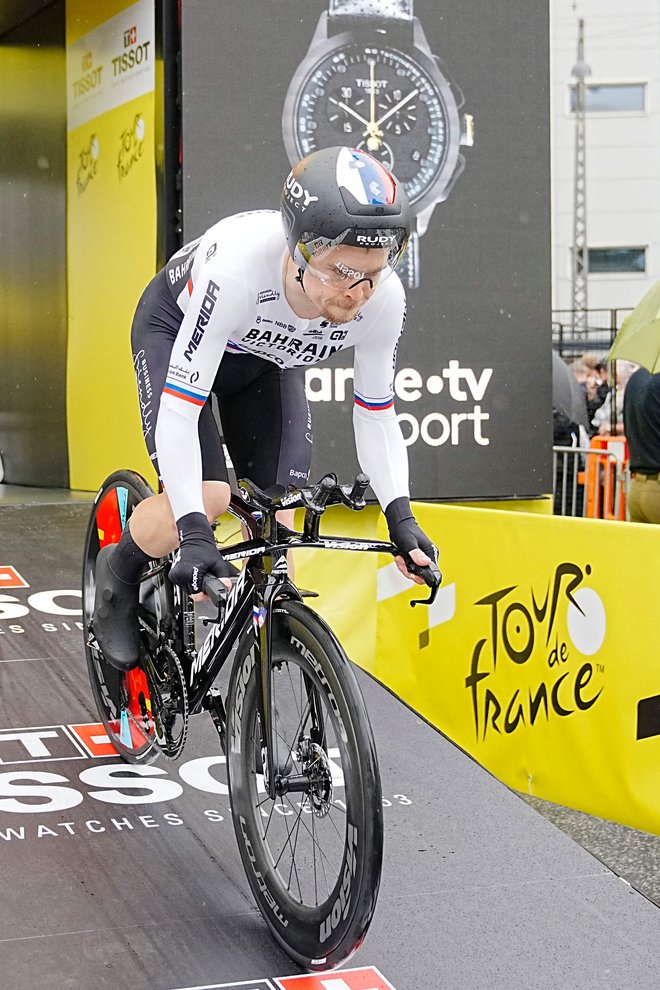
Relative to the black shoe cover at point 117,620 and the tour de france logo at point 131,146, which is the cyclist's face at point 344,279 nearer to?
the black shoe cover at point 117,620

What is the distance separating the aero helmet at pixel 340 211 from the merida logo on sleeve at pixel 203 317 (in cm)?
27

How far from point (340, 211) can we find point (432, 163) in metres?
5.33

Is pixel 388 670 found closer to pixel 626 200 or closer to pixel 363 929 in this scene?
pixel 363 929

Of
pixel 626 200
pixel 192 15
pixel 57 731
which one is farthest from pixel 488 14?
pixel 626 200

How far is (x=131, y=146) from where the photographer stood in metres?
7.90

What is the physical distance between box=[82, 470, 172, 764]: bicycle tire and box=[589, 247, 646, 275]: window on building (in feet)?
84.9

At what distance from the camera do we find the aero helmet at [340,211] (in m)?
2.50

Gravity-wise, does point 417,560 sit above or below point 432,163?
below

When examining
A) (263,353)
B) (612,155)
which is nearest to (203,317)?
(263,353)

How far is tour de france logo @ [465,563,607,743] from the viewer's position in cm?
484

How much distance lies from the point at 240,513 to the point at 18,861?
103cm

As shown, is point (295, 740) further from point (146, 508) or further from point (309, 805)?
point (146, 508)

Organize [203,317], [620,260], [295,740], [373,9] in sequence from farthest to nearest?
[620,260]
[373,9]
[203,317]
[295,740]

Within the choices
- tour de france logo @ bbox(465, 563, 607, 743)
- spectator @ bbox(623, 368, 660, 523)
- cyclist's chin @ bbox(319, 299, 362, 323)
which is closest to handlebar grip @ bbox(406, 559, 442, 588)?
cyclist's chin @ bbox(319, 299, 362, 323)
